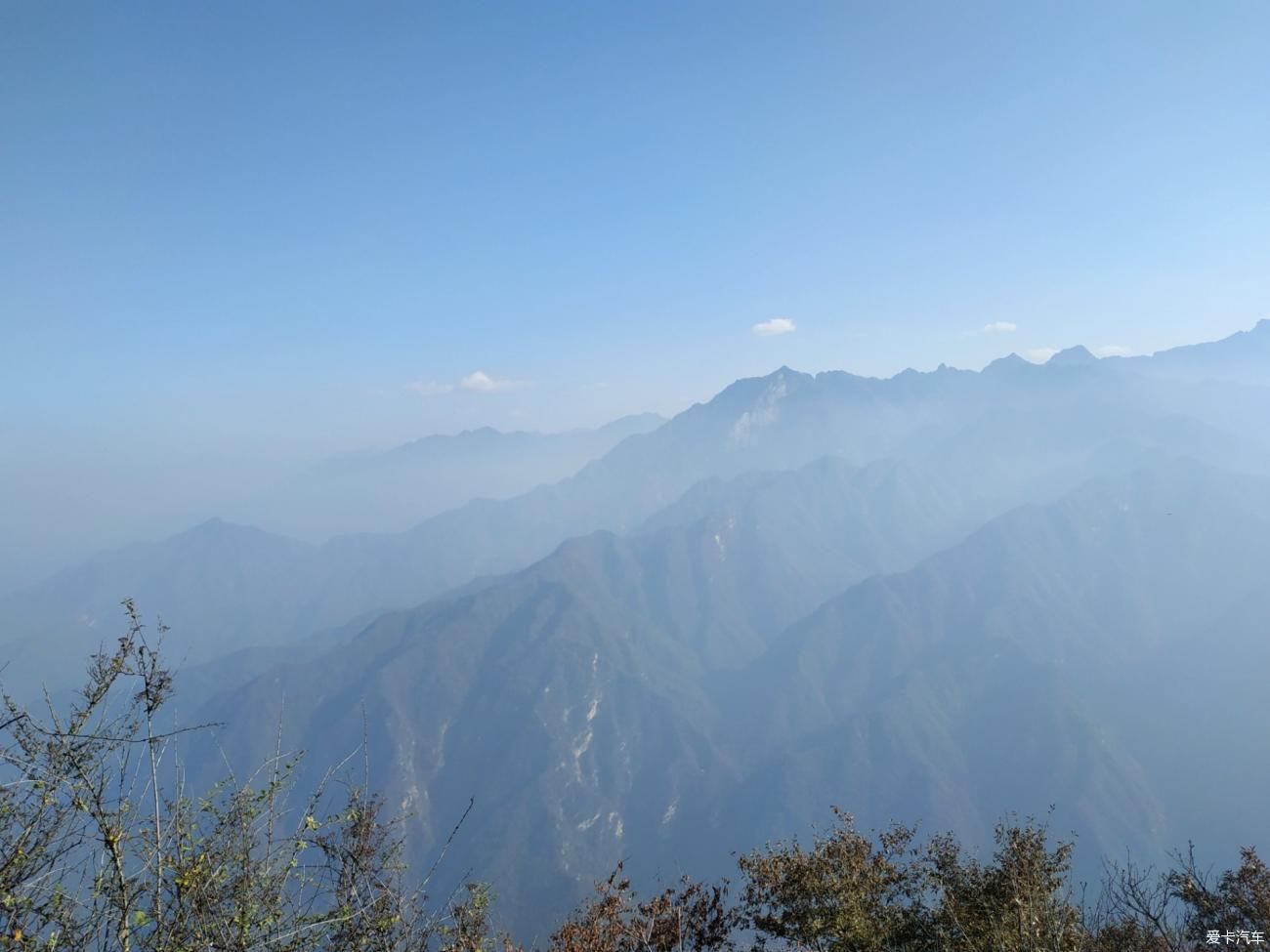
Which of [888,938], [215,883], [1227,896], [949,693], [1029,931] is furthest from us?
[949,693]

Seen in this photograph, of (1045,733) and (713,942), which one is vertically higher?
(713,942)

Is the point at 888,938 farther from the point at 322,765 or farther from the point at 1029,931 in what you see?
the point at 322,765

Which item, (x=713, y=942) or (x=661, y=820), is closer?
(x=713, y=942)

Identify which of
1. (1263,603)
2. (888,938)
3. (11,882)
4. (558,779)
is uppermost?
(11,882)

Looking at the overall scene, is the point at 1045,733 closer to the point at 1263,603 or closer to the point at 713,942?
the point at 1263,603

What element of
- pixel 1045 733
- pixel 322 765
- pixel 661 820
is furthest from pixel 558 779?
pixel 1045 733

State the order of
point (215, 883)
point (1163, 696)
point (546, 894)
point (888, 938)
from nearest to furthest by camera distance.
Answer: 1. point (215, 883)
2. point (888, 938)
3. point (546, 894)
4. point (1163, 696)
